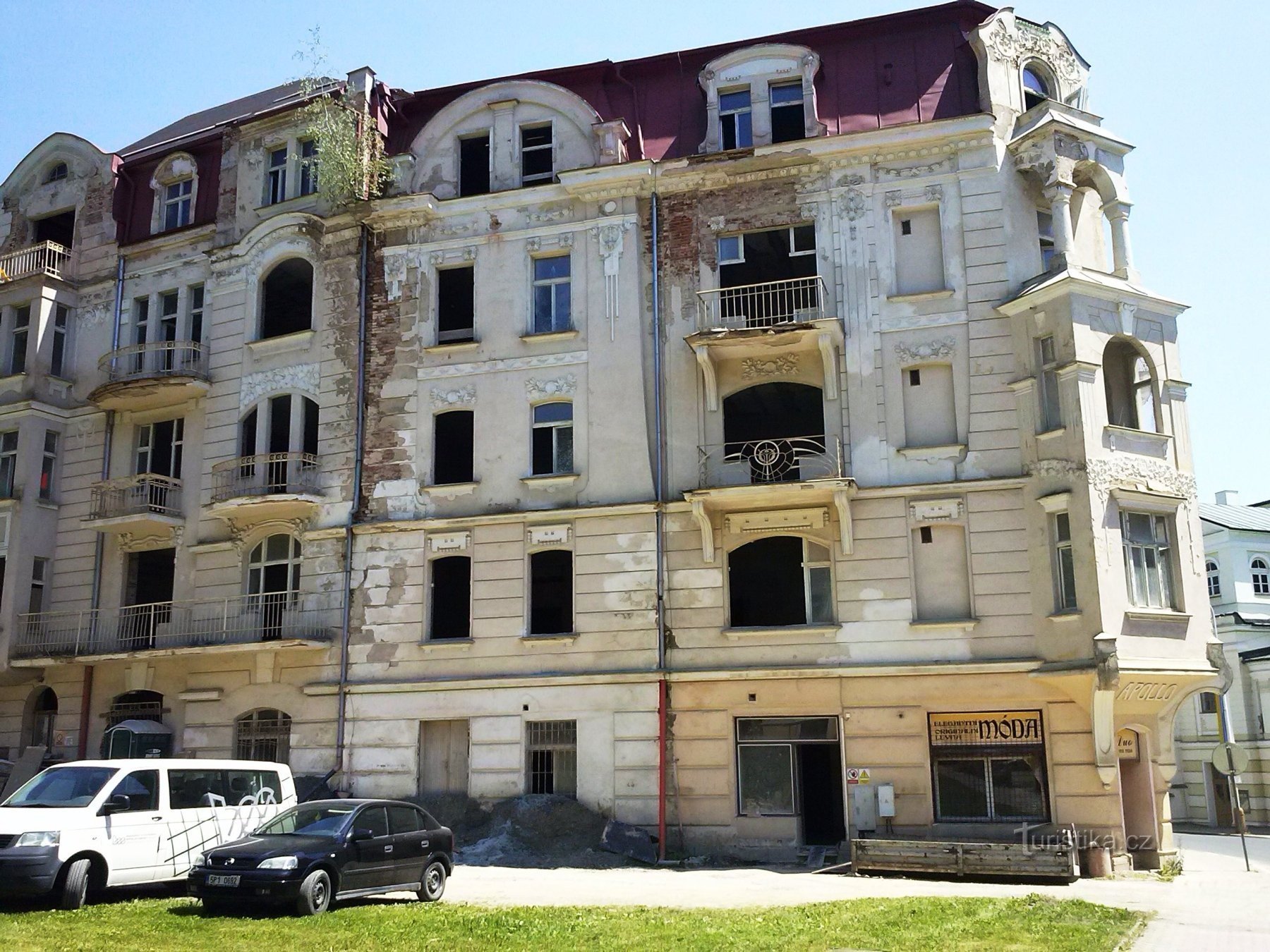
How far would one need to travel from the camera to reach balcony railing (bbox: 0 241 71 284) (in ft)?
107

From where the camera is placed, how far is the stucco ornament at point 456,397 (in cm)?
2756

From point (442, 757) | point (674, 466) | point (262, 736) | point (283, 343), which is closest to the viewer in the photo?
point (674, 466)

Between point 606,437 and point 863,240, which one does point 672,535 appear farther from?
point 863,240

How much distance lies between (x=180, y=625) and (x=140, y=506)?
10.3 ft

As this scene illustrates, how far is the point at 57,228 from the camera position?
34.7 meters

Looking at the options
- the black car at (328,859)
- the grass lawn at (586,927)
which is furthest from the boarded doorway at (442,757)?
the grass lawn at (586,927)

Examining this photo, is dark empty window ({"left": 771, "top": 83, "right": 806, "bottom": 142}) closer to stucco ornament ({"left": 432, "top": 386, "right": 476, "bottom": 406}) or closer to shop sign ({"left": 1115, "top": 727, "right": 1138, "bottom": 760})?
stucco ornament ({"left": 432, "top": 386, "right": 476, "bottom": 406})

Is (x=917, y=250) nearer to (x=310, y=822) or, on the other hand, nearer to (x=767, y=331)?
(x=767, y=331)

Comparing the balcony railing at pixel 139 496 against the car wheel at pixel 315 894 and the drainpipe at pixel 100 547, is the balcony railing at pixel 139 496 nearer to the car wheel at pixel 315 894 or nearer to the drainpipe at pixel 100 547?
the drainpipe at pixel 100 547

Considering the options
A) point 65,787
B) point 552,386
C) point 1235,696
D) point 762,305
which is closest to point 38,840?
point 65,787

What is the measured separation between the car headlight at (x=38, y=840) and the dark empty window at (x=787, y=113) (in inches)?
784

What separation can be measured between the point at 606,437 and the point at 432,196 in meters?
7.48

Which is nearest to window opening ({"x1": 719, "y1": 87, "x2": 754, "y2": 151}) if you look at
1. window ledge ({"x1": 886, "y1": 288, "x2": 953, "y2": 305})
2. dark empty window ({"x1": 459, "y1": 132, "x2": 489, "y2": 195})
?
window ledge ({"x1": 886, "y1": 288, "x2": 953, "y2": 305})

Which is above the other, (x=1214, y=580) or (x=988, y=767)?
(x=1214, y=580)
